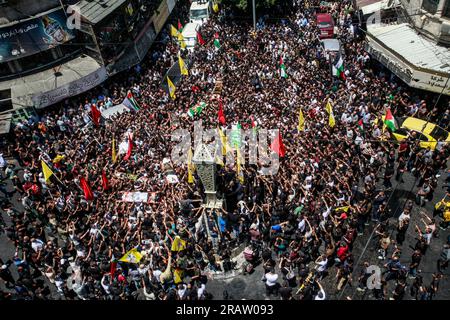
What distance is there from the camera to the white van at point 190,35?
26750 mm

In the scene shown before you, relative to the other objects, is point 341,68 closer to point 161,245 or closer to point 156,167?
point 156,167

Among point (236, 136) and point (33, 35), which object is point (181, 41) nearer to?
point (33, 35)

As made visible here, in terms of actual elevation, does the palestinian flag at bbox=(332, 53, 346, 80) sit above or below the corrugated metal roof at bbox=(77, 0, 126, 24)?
below

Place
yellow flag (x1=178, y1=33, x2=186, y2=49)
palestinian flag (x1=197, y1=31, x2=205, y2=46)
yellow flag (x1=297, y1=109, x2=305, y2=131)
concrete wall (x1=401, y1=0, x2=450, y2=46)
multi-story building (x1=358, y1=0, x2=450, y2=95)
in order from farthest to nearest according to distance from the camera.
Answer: yellow flag (x1=178, y1=33, x2=186, y2=49) < palestinian flag (x1=197, y1=31, x2=205, y2=46) < concrete wall (x1=401, y1=0, x2=450, y2=46) < multi-story building (x1=358, y1=0, x2=450, y2=95) < yellow flag (x1=297, y1=109, x2=305, y2=131)

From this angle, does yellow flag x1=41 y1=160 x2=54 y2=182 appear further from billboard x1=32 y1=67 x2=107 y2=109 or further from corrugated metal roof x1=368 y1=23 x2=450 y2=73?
corrugated metal roof x1=368 y1=23 x2=450 y2=73

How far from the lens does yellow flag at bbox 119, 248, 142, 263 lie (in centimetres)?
1150

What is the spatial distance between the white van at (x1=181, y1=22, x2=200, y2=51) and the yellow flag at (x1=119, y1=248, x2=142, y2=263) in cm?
1823

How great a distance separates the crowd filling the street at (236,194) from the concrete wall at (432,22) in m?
2.73

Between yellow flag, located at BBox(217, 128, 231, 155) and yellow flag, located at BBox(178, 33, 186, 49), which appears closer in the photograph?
yellow flag, located at BBox(217, 128, 231, 155)

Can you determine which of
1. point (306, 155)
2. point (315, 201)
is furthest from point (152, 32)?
point (315, 201)

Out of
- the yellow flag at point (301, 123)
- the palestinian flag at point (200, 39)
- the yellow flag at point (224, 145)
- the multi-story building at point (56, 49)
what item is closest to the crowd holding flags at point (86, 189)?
the yellow flag at point (224, 145)

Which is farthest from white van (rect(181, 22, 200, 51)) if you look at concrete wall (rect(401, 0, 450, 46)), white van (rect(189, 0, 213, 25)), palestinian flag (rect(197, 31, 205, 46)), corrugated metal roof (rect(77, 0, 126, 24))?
concrete wall (rect(401, 0, 450, 46))
